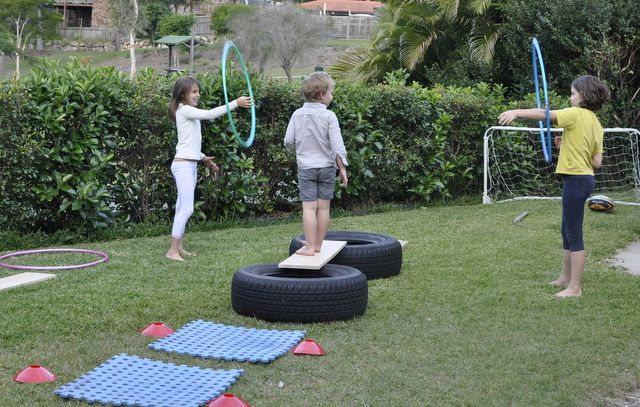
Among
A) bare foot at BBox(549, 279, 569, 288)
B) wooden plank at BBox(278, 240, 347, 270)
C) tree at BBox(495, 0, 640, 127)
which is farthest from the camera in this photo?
tree at BBox(495, 0, 640, 127)

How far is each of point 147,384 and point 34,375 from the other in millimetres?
622

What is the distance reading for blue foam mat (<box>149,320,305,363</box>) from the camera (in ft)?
16.8

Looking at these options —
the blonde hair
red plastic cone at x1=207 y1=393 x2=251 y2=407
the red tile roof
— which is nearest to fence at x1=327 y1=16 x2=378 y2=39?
the red tile roof

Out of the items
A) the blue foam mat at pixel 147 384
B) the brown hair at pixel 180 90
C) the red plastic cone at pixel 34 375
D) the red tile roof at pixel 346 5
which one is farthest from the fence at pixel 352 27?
the red plastic cone at pixel 34 375

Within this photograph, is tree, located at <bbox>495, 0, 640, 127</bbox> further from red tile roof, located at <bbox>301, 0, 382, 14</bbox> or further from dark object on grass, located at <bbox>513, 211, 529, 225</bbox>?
red tile roof, located at <bbox>301, 0, 382, 14</bbox>

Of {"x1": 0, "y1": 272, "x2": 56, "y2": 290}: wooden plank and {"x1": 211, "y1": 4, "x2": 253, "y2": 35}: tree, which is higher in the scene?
{"x1": 211, "y1": 4, "x2": 253, "y2": 35}: tree

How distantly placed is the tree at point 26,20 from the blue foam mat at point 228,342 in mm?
45905

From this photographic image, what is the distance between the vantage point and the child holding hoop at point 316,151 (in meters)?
6.89

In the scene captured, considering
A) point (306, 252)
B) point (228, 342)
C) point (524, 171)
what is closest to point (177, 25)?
point (524, 171)

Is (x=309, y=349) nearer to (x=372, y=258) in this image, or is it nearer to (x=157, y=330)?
(x=157, y=330)

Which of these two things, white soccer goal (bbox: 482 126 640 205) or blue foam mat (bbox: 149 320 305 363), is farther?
white soccer goal (bbox: 482 126 640 205)

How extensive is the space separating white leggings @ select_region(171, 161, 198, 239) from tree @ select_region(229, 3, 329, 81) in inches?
1455

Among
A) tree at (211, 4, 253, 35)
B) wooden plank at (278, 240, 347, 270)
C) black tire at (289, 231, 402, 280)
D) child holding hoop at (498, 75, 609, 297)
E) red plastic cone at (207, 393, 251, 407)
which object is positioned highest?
tree at (211, 4, 253, 35)

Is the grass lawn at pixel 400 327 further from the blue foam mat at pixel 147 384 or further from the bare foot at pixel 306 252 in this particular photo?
the bare foot at pixel 306 252
